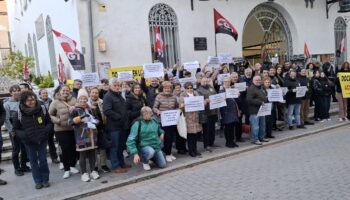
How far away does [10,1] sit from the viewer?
87.1 ft

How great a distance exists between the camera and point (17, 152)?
281 inches

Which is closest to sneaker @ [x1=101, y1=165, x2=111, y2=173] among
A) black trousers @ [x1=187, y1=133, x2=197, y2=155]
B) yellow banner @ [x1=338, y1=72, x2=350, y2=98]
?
black trousers @ [x1=187, y1=133, x2=197, y2=155]

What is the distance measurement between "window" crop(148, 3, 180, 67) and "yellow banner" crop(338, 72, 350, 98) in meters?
5.12

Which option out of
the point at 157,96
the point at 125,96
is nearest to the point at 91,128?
the point at 125,96

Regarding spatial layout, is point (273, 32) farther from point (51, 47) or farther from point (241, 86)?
point (51, 47)

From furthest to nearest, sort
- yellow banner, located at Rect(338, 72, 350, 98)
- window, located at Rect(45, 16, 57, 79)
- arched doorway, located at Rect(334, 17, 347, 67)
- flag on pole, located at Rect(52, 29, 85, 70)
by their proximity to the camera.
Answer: arched doorway, located at Rect(334, 17, 347, 67), window, located at Rect(45, 16, 57, 79), yellow banner, located at Rect(338, 72, 350, 98), flag on pole, located at Rect(52, 29, 85, 70)

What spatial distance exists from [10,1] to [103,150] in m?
23.9

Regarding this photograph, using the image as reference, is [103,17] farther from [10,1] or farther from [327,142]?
[10,1]

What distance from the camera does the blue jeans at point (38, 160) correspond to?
20.0 ft

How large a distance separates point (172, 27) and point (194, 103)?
5.08 meters

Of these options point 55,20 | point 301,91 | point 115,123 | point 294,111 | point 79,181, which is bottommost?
Answer: point 79,181

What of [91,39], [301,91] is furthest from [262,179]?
[91,39]

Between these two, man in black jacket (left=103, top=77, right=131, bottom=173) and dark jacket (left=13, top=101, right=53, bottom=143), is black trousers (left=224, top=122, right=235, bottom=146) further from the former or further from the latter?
dark jacket (left=13, top=101, right=53, bottom=143)

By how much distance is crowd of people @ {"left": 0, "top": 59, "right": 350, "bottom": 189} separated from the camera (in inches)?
245
